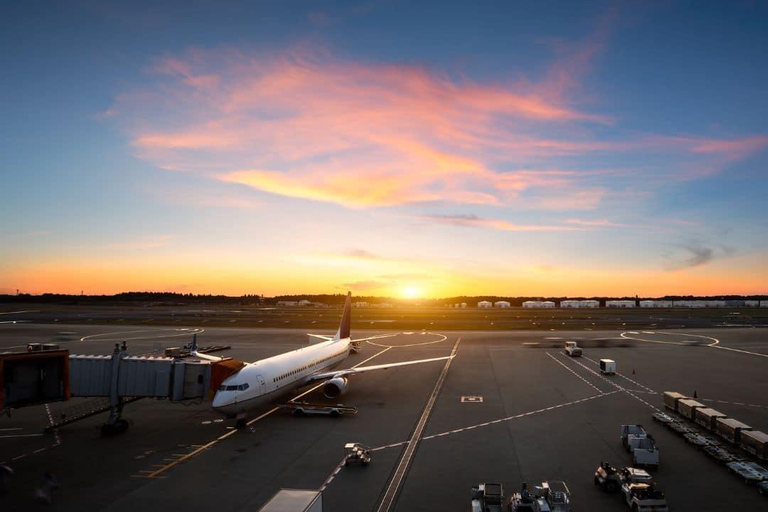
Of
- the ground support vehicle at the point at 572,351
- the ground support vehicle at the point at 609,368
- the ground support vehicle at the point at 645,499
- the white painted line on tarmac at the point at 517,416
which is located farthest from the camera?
the ground support vehicle at the point at 572,351

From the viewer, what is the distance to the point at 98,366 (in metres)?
38.0

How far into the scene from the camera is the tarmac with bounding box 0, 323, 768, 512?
25250mm

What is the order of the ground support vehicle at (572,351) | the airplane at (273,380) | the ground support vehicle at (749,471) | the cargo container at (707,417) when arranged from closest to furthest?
the ground support vehicle at (749,471), the cargo container at (707,417), the airplane at (273,380), the ground support vehicle at (572,351)

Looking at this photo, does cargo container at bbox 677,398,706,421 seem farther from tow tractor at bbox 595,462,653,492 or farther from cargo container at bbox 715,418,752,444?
tow tractor at bbox 595,462,653,492

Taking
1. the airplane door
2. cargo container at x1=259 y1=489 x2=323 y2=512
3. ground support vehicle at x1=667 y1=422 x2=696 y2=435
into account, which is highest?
the airplane door

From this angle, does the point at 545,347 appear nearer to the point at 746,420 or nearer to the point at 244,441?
the point at 746,420

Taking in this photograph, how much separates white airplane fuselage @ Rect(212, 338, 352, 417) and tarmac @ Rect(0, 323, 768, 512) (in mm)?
2162

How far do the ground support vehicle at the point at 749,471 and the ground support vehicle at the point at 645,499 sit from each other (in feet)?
23.7

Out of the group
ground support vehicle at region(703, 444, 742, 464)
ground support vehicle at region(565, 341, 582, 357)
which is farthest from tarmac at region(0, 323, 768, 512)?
ground support vehicle at region(565, 341, 582, 357)

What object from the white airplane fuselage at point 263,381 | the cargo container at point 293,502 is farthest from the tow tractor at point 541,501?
the white airplane fuselage at point 263,381

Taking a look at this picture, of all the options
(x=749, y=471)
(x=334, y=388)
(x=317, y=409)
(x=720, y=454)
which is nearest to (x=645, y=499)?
(x=749, y=471)

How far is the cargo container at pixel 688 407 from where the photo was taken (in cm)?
3859

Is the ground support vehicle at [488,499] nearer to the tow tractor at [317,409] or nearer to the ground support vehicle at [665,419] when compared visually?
the tow tractor at [317,409]

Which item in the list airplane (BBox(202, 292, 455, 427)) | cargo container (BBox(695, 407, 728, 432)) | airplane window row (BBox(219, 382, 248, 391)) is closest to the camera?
cargo container (BBox(695, 407, 728, 432))
